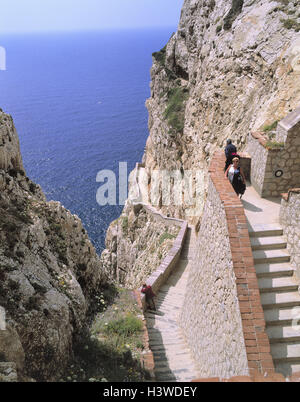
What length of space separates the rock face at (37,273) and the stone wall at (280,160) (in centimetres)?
635

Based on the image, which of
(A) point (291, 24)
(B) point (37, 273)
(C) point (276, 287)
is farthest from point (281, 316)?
(A) point (291, 24)

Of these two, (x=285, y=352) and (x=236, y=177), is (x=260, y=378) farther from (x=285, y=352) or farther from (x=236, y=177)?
(x=236, y=177)

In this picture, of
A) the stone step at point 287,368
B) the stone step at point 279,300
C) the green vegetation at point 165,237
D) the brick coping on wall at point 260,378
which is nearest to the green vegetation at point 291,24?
the green vegetation at point 165,237

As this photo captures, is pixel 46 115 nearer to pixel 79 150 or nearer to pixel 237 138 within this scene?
pixel 79 150

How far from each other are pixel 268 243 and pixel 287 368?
8.74ft

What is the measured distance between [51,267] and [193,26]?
3310cm

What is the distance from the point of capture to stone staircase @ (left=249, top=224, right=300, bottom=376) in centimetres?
609

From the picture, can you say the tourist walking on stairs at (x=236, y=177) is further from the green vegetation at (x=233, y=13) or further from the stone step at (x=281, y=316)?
the green vegetation at (x=233, y=13)

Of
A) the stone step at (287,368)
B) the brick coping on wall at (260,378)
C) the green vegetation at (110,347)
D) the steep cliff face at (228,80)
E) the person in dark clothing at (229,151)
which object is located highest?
the steep cliff face at (228,80)

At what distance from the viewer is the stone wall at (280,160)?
29.8ft

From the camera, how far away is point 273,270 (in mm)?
7156

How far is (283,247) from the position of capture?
300 inches

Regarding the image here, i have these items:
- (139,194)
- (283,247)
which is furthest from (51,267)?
(139,194)

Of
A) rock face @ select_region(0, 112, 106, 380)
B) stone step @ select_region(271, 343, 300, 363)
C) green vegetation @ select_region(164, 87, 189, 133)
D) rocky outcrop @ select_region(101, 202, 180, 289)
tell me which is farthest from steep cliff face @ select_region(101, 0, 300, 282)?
stone step @ select_region(271, 343, 300, 363)
